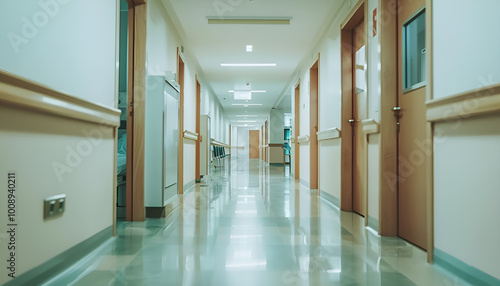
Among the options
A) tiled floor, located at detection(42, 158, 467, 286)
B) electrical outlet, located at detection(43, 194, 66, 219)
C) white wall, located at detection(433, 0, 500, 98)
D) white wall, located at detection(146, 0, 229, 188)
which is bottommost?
tiled floor, located at detection(42, 158, 467, 286)

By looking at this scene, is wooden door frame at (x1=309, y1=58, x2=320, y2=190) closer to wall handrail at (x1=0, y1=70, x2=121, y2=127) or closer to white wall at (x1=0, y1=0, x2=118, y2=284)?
white wall at (x1=0, y1=0, x2=118, y2=284)

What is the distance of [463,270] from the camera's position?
1.69 m

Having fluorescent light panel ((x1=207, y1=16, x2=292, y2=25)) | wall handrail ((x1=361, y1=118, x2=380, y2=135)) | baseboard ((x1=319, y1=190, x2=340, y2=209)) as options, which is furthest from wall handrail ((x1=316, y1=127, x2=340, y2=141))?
fluorescent light panel ((x1=207, y1=16, x2=292, y2=25))

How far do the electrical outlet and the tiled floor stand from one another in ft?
1.23

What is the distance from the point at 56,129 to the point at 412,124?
8.62ft

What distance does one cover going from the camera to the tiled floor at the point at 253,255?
1.71 metres

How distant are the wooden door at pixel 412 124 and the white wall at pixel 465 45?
412 mm

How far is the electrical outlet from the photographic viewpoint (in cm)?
162

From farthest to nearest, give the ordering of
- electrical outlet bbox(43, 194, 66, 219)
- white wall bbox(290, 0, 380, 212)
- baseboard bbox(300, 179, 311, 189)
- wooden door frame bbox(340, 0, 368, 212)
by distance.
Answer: baseboard bbox(300, 179, 311, 189), wooden door frame bbox(340, 0, 368, 212), white wall bbox(290, 0, 380, 212), electrical outlet bbox(43, 194, 66, 219)

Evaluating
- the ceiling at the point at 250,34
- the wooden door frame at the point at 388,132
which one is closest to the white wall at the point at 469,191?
the wooden door frame at the point at 388,132

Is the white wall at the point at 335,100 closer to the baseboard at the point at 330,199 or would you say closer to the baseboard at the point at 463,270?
the baseboard at the point at 330,199

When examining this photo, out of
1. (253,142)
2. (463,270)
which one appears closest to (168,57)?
Answer: (463,270)

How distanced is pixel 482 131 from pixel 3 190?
2.44m

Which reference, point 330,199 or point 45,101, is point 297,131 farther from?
point 45,101
